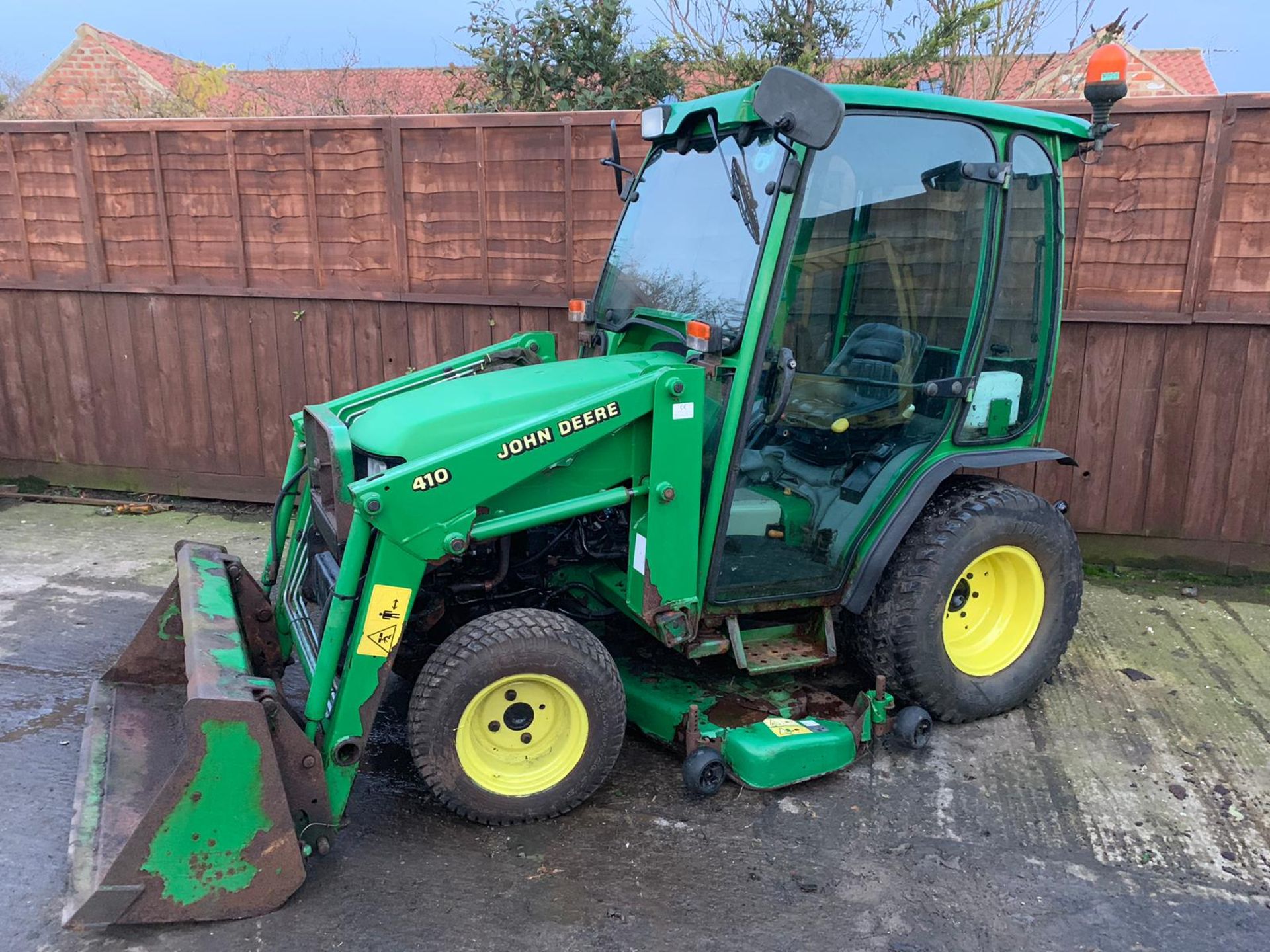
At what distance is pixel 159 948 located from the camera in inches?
97.6

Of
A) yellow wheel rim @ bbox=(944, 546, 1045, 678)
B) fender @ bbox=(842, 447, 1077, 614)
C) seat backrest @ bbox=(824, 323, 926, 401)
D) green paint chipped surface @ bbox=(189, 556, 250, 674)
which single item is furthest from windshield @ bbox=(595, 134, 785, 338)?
green paint chipped surface @ bbox=(189, 556, 250, 674)

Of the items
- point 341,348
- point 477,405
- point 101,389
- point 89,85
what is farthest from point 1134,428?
point 89,85

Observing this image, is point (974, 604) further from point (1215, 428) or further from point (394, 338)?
point (394, 338)

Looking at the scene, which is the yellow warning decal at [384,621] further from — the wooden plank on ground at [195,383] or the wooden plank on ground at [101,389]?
the wooden plank on ground at [101,389]

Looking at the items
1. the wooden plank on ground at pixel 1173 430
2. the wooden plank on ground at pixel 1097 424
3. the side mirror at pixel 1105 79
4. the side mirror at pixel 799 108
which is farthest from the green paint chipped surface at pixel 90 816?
the wooden plank on ground at pixel 1173 430

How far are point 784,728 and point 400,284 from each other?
3.94 meters

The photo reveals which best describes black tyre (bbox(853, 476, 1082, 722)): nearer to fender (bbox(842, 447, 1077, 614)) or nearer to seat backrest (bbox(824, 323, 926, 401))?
fender (bbox(842, 447, 1077, 614))

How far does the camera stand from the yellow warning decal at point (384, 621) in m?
2.74

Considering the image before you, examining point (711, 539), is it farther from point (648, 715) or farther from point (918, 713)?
point (918, 713)

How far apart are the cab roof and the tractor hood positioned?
2.80 ft

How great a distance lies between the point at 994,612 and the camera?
150 inches

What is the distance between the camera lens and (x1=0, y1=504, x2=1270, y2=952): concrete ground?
2600 mm

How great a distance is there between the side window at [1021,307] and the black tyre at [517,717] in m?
1.77

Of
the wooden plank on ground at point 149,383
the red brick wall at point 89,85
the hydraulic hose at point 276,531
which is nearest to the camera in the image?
the hydraulic hose at point 276,531
